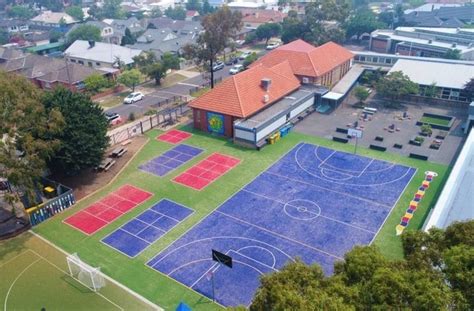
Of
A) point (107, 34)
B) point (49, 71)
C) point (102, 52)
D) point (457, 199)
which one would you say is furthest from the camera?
point (107, 34)

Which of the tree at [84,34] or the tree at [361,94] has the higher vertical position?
the tree at [84,34]

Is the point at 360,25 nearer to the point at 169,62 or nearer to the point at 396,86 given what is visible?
the point at 396,86

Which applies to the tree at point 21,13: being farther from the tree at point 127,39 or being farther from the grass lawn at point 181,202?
the grass lawn at point 181,202

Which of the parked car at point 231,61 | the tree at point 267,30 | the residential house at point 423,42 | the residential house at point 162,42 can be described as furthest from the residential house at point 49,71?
the residential house at point 423,42

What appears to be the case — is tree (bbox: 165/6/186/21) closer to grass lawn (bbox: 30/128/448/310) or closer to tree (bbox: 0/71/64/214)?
grass lawn (bbox: 30/128/448/310)

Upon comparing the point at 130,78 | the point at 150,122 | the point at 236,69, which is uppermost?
the point at 130,78

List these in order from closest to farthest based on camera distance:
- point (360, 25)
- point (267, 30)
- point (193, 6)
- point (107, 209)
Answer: point (107, 209)
point (360, 25)
point (267, 30)
point (193, 6)

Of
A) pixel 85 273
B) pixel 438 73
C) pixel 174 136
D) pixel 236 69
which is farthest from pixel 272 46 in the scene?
pixel 85 273
